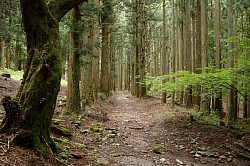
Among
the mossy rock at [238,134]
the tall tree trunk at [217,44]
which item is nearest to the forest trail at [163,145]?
the mossy rock at [238,134]

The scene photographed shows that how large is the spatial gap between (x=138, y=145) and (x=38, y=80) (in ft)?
14.6

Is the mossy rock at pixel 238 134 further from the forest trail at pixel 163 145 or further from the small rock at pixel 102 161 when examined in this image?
the small rock at pixel 102 161

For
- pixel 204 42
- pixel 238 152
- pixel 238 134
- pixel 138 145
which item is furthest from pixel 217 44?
pixel 138 145

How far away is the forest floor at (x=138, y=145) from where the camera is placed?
16.3 ft

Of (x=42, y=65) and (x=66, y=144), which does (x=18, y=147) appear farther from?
(x=66, y=144)

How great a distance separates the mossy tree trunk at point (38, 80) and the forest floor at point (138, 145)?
33 centimetres

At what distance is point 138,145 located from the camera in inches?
319

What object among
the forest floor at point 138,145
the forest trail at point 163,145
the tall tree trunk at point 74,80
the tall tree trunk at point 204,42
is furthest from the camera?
the tall tree trunk at point 204,42

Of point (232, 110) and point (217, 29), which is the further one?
point (217, 29)

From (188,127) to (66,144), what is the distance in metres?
5.74

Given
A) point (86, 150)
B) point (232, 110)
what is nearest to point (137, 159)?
point (86, 150)

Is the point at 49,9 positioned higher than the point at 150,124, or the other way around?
the point at 49,9

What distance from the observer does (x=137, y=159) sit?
255 inches

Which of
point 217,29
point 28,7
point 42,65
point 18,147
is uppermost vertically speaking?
point 217,29
